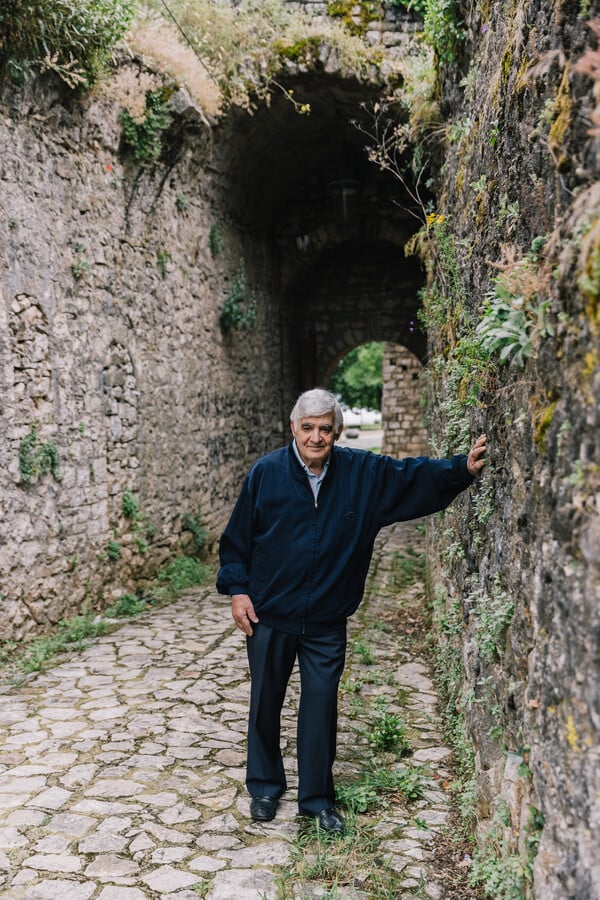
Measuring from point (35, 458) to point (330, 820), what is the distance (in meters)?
3.49

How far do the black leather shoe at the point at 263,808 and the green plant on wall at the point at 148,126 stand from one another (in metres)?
5.48

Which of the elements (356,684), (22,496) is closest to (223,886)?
(356,684)

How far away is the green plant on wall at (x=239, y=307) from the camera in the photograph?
9.05 m

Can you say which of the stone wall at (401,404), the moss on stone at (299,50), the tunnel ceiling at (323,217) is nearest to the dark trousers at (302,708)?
the tunnel ceiling at (323,217)

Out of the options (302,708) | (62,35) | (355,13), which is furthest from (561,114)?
(355,13)

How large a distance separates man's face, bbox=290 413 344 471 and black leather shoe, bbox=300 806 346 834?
1.40 metres

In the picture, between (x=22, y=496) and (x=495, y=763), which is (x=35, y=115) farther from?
(x=495, y=763)

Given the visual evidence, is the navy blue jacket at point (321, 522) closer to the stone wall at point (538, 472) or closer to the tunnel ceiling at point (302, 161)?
the stone wall at point (538, 472)

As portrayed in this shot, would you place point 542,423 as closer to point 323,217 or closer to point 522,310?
point 522,310

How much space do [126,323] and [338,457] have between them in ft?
13.7

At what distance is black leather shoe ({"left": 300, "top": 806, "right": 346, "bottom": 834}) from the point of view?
3.00 meters

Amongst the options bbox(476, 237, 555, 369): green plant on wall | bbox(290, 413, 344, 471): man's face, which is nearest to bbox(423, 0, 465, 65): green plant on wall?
bbox(290, 413, 344, 471): man's face

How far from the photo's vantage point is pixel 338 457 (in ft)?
10.5

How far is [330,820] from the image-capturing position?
3021 mm
